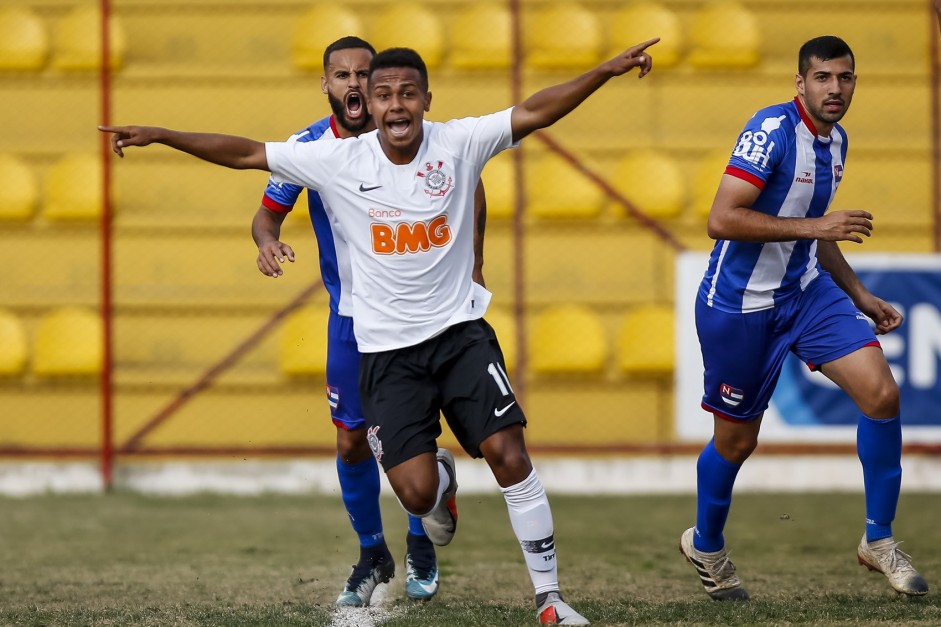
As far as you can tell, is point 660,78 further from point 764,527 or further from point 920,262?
point 764,527

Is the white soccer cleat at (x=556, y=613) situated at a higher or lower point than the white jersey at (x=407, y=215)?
lower

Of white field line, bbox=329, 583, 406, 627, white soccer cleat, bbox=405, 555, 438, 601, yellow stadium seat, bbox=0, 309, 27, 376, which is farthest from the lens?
yellow stadium seat, bbox=0, 309, 27, 376

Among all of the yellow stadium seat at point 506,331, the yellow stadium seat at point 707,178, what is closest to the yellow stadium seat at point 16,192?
the yellow stadium seat at point 506,331

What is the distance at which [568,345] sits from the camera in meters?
11.0

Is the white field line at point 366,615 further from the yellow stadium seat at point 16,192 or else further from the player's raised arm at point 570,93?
the yellow stadium seat at point 16,192

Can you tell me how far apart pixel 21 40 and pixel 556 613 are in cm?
831

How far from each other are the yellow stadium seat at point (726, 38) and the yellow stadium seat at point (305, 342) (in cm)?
378

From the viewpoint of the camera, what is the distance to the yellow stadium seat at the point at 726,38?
11266 mm

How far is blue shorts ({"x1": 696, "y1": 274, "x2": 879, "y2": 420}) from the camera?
5.49 meters

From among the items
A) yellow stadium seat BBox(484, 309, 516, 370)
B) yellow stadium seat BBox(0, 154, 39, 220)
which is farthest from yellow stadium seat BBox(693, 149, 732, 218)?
yellow stadium seat BBox(0, 154, 39, 220)

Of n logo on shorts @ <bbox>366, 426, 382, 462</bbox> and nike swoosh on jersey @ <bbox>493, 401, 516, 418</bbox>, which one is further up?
nike swoosh on jersey @ <bbox>493, 401, 516, 418</bbox>

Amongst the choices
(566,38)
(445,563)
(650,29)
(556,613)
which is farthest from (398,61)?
(650,29)

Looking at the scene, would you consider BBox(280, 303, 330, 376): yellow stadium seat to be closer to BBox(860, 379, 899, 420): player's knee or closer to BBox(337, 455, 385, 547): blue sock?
BBox(337, 455, 385, 547): blue sock

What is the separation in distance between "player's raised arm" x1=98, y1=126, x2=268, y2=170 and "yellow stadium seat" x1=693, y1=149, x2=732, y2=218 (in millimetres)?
6635
